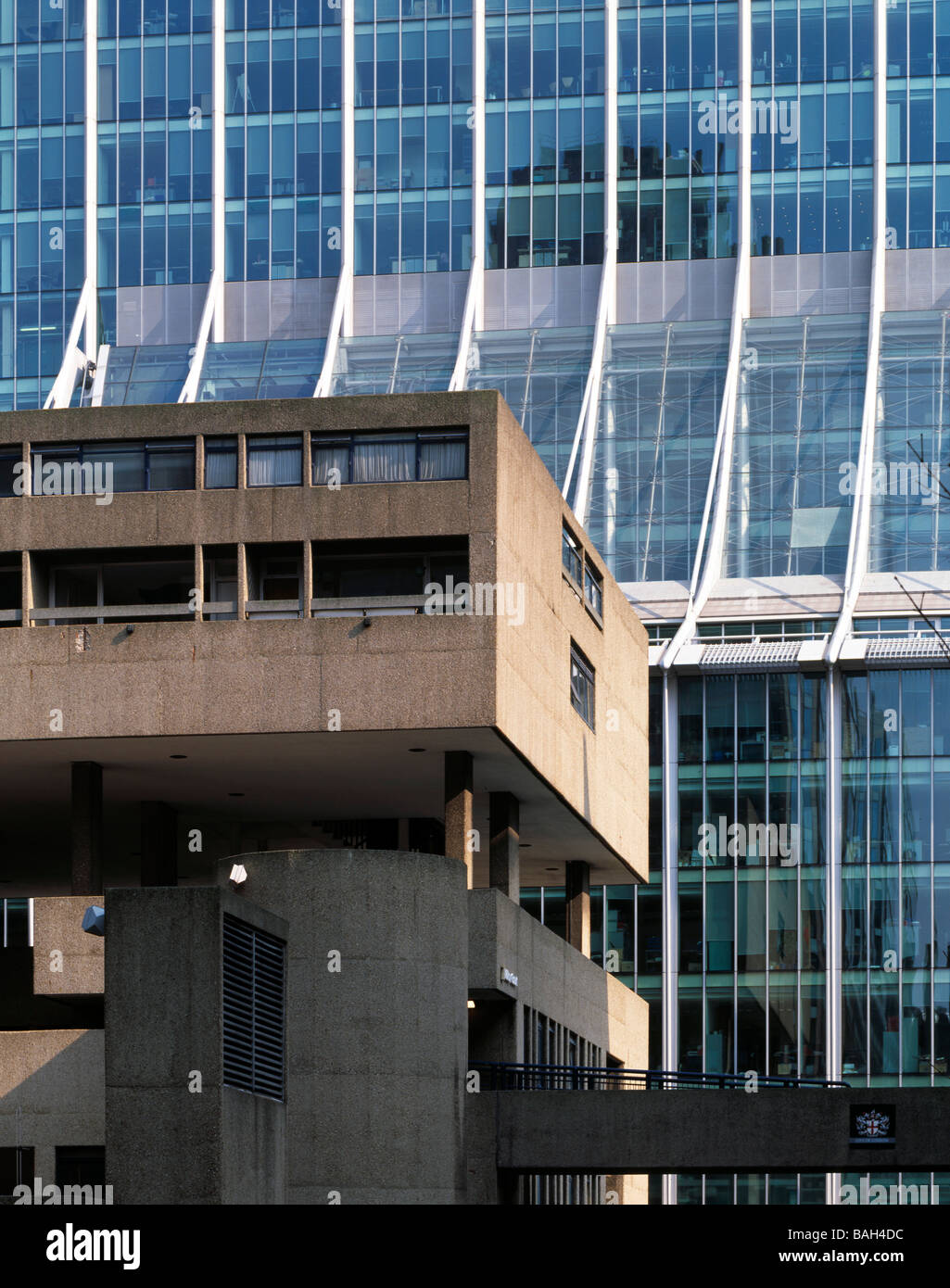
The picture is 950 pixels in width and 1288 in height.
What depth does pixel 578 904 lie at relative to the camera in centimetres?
6066

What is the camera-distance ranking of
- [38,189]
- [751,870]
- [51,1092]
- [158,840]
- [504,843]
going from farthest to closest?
[38,189], [751,870], [158,840], [504,843], [51,1092]

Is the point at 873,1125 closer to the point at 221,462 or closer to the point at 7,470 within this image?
the point at 221,462

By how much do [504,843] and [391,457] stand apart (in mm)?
9752

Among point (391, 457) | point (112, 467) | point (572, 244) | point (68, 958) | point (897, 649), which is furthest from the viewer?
point (572, 244)

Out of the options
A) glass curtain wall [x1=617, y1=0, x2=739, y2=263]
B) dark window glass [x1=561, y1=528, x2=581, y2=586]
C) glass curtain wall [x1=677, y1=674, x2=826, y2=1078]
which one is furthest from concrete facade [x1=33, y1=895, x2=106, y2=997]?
glass curtain wall [x1=617, y1=0, x2=739, y2=263]

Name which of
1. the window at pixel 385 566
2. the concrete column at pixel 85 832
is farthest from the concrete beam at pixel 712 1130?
the window at pixel 385 566

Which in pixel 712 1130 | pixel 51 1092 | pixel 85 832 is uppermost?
pixel 85 832

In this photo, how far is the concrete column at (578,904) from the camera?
195 feet

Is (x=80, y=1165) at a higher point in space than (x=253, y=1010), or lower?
lower

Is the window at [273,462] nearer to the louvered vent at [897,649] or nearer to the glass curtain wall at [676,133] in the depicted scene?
the louvered vent at [897,649]

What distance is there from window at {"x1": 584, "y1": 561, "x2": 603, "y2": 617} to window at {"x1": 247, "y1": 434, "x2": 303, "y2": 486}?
10877mm

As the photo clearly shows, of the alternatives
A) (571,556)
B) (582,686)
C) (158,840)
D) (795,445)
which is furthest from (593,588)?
(795,445)

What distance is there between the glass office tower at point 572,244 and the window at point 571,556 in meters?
24.8

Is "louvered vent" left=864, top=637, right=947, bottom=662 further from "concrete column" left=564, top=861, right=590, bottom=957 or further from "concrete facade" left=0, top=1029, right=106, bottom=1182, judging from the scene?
"concrete facade" left=0, top=1029, right=106, bottom=1182
